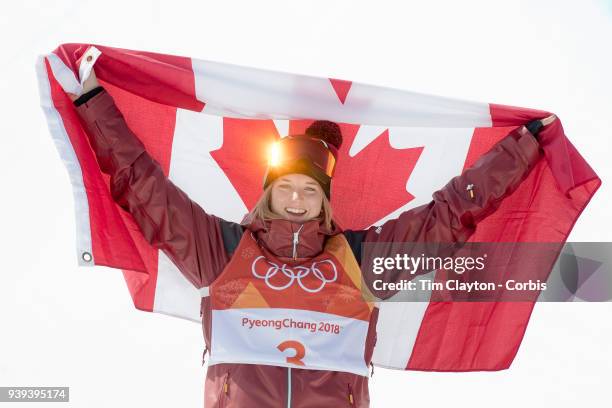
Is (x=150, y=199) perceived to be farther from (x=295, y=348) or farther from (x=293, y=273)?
(x=295, y=348)

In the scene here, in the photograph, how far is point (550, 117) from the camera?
3.36 meters

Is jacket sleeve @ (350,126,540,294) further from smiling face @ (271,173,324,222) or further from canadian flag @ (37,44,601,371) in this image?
smiling face @ (271,173,324,222)

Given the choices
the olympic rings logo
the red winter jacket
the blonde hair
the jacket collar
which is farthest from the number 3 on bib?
the blonde hair

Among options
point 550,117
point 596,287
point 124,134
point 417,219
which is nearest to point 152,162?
point 124,134

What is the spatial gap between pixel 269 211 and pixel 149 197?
20.9 inches

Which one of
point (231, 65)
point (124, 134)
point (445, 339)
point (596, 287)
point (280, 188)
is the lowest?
point (445, 339)

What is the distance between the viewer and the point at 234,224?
3.45 metres

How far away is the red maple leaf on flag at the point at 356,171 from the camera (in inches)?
149

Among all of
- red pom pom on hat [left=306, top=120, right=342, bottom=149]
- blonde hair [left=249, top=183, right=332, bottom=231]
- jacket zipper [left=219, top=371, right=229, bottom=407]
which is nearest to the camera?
jacket zipper [left=219, top=371, right=229, bottom=407]

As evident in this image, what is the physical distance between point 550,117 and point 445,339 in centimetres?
115

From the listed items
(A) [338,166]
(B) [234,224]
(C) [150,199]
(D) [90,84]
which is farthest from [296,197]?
(D) [90,84]

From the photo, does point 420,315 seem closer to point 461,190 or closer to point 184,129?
→ point 461,190

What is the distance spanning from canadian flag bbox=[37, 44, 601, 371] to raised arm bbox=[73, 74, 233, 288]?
0.31 ft

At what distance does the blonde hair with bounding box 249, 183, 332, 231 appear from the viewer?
3.34 m
